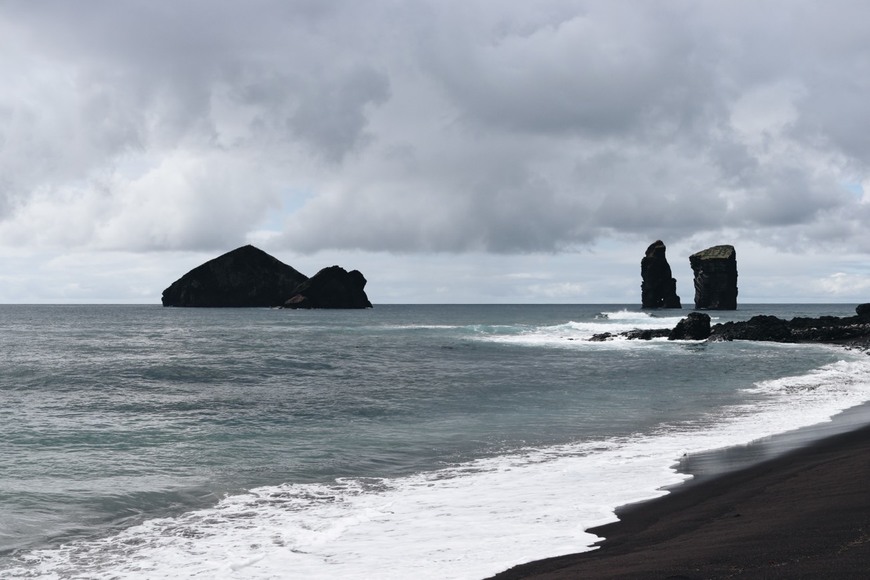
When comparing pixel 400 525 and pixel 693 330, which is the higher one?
pixel 693 330

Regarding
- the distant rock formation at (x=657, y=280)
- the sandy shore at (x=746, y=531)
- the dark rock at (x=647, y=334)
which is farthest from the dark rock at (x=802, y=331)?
the distant rock formation at (x=657, y=280)

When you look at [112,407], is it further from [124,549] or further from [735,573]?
[735,573]

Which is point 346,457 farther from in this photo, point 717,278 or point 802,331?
point 717,278

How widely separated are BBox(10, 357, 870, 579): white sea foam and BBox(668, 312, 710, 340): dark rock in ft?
178

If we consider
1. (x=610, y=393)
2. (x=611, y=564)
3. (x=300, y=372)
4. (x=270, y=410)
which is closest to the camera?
(x=611, y=564)

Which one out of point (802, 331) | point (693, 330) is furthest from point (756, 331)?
point (693, 330)

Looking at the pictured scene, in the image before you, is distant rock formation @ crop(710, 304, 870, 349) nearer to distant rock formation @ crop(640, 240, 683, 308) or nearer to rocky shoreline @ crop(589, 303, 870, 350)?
rocky shoreline @ crop(589, 303, 870, 350)

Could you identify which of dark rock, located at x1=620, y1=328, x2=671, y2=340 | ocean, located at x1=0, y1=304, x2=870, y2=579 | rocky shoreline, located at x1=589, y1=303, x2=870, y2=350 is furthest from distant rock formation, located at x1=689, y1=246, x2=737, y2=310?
ocean, located at x1=0, y1=304, x2=870, y2=579

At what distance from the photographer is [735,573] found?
6.18 meters

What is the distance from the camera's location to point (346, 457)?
52.2 feet

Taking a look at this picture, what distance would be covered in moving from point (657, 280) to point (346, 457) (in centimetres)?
17857

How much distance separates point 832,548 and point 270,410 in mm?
19839

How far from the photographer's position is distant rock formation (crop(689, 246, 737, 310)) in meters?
166

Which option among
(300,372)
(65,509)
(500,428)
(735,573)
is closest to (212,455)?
(65,509)
